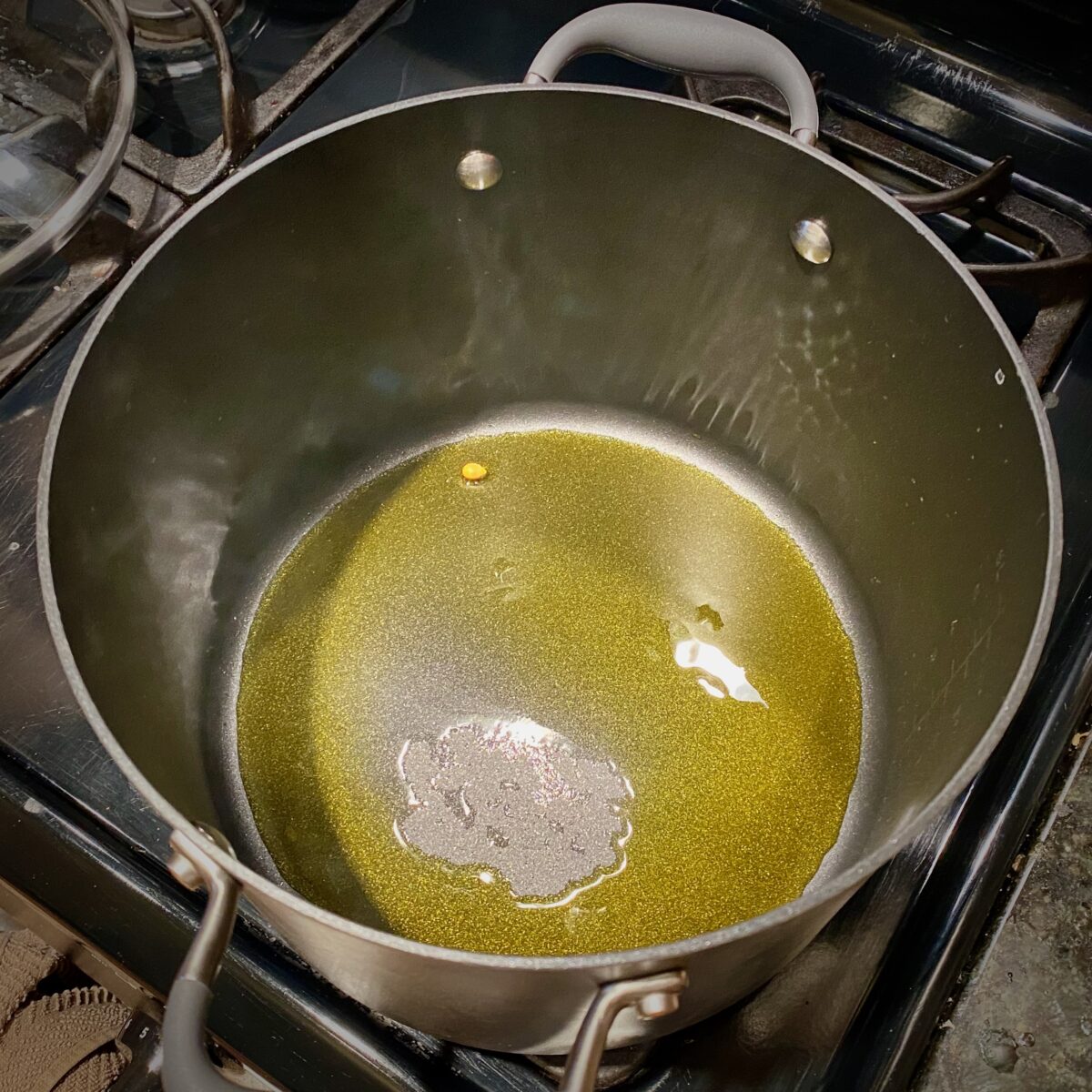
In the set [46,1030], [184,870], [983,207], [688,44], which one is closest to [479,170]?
[688,44]

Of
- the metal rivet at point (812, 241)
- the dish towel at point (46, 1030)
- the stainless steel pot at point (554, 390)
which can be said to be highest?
the metal rivet at point (812, 241)

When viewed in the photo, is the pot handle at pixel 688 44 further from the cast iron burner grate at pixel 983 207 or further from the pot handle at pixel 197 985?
the pot handle at pixel 197 985

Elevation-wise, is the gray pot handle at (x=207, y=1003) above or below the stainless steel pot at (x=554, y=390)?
below

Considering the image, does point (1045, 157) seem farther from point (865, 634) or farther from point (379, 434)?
point (379, 434)

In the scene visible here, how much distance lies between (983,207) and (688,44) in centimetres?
21

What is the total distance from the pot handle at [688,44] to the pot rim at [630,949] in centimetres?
2

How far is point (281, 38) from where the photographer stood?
27.9 inches

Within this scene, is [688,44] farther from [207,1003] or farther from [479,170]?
[207,1003]

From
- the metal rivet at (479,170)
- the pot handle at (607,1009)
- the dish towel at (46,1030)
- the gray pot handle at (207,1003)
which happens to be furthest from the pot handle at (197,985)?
the dish towel at (46,1030)

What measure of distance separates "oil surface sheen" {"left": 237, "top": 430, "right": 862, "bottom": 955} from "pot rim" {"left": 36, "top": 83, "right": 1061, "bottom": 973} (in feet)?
0.56

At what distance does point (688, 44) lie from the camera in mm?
550

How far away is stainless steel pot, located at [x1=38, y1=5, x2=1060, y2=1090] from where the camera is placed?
1.37 feet

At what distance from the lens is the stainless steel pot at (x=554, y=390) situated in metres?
0.42

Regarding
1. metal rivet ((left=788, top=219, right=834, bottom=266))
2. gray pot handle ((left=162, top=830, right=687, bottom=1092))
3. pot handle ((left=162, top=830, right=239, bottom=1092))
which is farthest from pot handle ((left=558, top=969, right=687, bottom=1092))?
metal rivet ((left=788, top=219, right=834, bottom=266))
